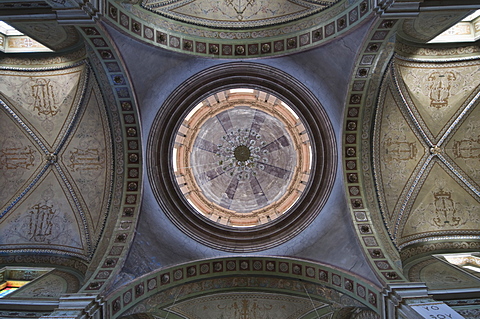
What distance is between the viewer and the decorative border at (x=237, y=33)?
10000 mm

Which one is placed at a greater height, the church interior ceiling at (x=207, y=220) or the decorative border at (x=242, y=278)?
the church interior ceiling at (x=207, y=220)

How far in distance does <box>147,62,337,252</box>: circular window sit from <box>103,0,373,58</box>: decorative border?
623mm

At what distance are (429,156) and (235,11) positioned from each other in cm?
822

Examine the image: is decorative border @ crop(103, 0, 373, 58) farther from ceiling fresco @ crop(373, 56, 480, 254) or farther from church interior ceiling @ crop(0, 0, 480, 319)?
ceiling fresco @ crop(373, 56, 480, 254)

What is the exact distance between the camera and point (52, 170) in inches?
483

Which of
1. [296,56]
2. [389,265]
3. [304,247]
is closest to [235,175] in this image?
[304,247]

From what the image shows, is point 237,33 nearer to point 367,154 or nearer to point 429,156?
point 367,154

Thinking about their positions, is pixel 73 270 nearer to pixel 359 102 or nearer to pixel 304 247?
pixel 304 247

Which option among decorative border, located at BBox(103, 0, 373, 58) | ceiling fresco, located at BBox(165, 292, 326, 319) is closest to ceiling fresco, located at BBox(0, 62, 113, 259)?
decorative border, located at BBox(103, 0, 373, 58)

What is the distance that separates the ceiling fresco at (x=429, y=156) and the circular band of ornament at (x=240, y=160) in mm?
3463

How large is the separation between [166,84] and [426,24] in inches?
317

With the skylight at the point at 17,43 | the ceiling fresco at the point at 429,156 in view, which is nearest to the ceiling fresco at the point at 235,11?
the ceiling fresco at the point at 429,156

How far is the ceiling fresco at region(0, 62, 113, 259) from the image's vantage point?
39.0ft

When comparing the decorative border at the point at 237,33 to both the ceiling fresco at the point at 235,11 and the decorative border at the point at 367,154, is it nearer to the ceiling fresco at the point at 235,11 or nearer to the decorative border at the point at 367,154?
the ceiling fresco at the point at 235,11
